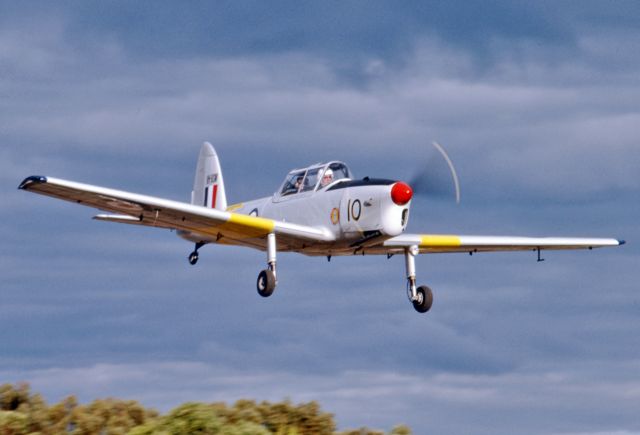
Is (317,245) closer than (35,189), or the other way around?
(35,189)

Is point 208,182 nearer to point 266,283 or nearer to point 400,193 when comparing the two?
point 266,283

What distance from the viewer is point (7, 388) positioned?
685 inches

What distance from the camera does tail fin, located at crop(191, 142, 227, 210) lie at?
33.4 m

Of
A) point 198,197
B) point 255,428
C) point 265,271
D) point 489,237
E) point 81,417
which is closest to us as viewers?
point 255,428

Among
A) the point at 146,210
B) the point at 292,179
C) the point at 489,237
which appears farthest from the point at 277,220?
the point at 489,237

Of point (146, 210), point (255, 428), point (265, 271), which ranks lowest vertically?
point (255, 428)

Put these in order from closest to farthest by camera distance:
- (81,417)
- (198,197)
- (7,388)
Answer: (81,417) < (7,388) < (198,197)

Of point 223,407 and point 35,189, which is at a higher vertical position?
point 35,189

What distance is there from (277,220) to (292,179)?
1148 mm

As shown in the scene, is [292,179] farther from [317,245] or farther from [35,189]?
[35,189]

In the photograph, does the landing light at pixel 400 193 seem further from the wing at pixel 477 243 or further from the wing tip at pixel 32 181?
the wing tip at pixel 32 181

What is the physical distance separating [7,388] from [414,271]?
12.2 metres

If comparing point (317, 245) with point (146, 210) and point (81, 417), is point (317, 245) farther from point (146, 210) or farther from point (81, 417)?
point (81, 417)

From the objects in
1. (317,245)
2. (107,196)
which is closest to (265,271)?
(317,245)
